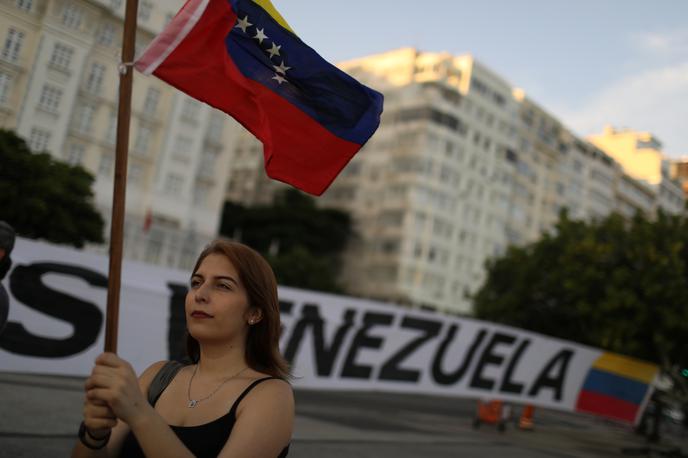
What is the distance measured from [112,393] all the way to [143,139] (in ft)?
153

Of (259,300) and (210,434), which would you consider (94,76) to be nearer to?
(259,300)

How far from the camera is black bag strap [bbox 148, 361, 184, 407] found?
3.07 m

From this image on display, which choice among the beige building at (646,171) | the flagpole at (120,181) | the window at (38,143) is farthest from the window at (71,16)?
the beige building at (646,171)

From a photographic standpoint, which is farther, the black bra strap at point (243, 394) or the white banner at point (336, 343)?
the white banner at point (336, 343)

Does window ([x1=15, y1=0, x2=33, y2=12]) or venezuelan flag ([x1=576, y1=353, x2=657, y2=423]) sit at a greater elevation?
window ([x1=15, y1=0, x2=33, y2=12])

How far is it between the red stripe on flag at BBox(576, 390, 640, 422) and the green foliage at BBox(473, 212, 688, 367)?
3.16 m

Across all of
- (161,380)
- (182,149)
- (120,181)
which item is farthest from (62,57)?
(182,149)

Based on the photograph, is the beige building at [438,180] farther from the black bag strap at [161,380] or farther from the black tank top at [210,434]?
the black tank top at [210,434]

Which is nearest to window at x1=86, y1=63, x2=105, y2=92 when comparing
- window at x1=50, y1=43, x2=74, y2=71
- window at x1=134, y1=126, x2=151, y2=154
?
window at x1=50, y1=43, x2=74, y2=71

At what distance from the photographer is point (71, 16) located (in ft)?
31.2

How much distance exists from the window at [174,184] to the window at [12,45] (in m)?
45.0

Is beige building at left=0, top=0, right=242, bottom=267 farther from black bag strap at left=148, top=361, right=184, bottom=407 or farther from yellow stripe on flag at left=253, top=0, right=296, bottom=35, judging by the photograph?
black bag strap at left=148, top=361, right=184, bottom=407

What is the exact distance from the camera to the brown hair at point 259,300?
2963 millimetres

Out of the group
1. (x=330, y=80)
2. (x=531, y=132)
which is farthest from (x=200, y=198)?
(x=330, y=80)
